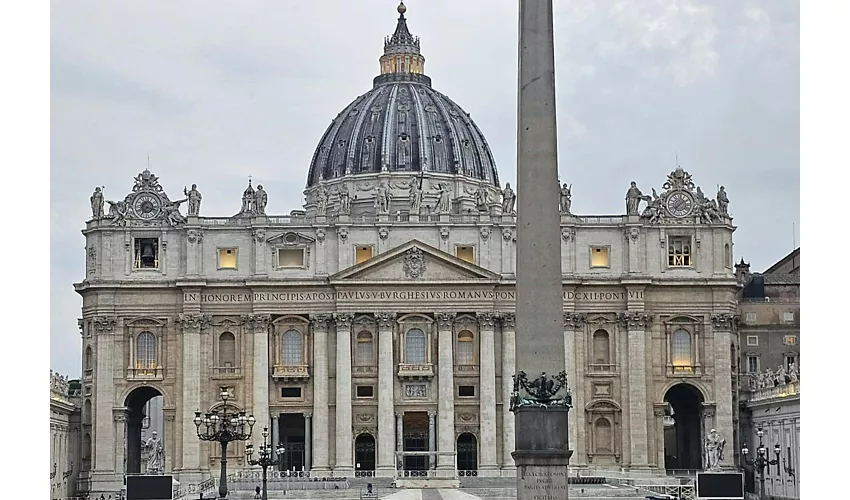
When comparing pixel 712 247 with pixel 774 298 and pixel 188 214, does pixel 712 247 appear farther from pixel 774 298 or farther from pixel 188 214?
Result: pixel 188 214

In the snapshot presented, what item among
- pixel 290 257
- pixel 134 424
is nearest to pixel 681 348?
pixel 290 257

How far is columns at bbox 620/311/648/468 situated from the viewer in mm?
73625

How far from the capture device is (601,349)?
247 feet

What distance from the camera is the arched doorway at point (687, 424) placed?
76562 millimetres

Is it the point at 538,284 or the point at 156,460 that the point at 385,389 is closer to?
the point at 156,460

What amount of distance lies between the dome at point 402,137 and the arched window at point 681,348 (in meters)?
24.9

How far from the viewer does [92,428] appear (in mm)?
74250

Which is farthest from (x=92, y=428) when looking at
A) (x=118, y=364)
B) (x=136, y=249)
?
(x=136, y=249)

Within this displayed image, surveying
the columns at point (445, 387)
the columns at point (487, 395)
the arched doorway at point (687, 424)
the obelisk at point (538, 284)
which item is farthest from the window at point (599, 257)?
the obelisk at point (538, 284)

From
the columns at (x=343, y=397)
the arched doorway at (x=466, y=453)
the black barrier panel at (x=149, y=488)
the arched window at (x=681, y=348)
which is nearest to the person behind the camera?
the black barrier panel at (x=149, y=488)

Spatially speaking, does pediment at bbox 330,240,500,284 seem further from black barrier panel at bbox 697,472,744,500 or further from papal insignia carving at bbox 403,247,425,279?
black barrier panel at bbox 697,472,744,500

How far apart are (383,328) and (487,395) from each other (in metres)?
5.38

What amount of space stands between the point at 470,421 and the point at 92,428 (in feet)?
54.4

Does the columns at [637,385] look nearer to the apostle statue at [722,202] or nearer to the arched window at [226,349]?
the apostle statue at [722,202]
